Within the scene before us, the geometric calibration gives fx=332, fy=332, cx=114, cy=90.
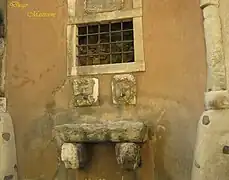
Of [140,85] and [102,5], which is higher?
[102,5]

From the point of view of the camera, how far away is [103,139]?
9.11 feet

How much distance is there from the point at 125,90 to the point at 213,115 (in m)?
0.83

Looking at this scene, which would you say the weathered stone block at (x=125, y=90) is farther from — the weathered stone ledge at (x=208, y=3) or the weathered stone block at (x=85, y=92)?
the weathered stone ledge at (x=208, y=3)

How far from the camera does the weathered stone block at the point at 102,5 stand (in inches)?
124

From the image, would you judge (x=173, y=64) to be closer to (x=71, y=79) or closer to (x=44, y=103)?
(x=71, y=79)

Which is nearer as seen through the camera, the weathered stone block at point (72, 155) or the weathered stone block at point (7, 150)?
the weathered stone block at point (72, 155)

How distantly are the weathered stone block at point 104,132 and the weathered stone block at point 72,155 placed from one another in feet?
0.18

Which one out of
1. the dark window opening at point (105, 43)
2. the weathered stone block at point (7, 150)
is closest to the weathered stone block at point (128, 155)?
the dark window opening at point (105, 43)

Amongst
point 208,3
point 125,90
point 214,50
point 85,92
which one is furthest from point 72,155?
point 208,3

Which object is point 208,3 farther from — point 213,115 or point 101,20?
point 101,20

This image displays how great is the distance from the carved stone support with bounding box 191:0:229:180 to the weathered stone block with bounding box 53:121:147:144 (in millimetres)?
479

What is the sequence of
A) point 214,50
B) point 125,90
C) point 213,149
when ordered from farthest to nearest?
point 125,90, point 214,50, point 213,149

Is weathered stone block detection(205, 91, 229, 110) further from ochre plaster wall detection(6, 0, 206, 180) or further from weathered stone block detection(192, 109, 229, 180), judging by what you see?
ochre plaster wall detection(6, 0, 206, 180)

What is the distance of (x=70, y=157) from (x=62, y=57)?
3.24 ft
